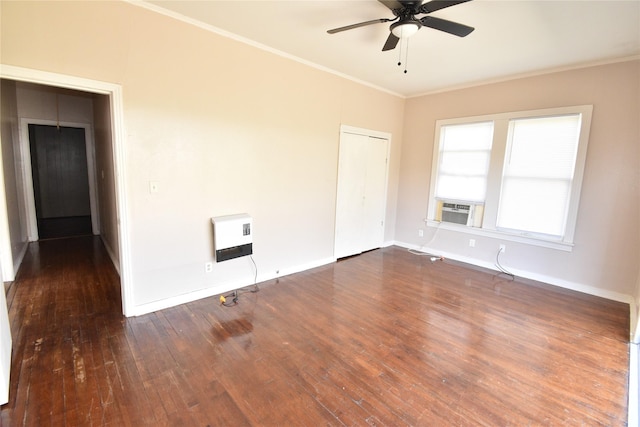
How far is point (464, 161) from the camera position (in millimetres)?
4773

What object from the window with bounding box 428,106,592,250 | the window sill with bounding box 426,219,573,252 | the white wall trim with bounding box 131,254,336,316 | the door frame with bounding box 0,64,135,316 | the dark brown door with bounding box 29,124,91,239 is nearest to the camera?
the door frame with bounding box 0,64,135,316

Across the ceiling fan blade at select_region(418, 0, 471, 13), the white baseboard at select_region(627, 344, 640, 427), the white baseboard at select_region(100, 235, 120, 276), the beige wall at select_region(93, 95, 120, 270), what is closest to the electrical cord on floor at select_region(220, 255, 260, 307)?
the beige wall at select_region(93, 95, 120, 270)

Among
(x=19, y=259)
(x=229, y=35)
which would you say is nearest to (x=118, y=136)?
(x=229, y=35)

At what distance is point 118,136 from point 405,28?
8.56 ft

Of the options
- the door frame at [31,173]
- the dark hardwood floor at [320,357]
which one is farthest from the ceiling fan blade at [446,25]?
the door frame at [31,173]

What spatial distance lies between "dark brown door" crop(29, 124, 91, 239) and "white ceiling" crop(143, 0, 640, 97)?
5126 millimetres

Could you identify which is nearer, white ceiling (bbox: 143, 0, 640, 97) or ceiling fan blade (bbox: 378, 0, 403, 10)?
ceiling fan blade (bbox: 378, 0, 403, 10)

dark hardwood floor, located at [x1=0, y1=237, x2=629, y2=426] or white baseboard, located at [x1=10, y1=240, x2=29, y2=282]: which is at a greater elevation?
white baseboard, located at [x1=10, y1=240, x2=29, y2=282]

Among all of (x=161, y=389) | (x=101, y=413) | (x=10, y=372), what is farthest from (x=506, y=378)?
(x=10, y=372)

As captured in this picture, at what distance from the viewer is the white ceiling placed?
249cm

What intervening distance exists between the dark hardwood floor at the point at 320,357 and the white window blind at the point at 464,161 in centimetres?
173

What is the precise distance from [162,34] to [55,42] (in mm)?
811

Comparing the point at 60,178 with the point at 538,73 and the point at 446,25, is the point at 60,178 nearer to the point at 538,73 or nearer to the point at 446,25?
the point at 446,25

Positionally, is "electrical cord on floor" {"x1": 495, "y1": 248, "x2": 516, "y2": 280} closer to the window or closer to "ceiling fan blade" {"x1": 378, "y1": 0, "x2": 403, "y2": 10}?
the window
